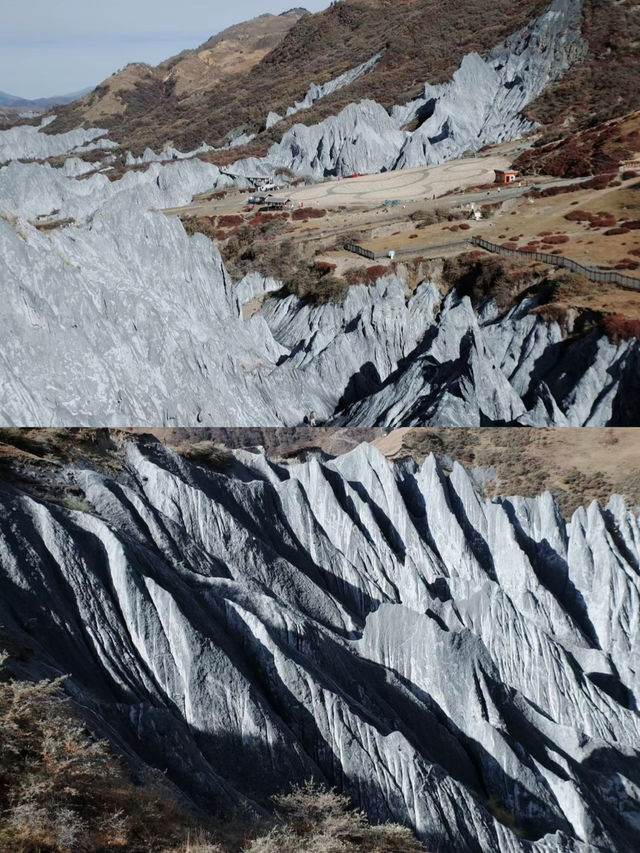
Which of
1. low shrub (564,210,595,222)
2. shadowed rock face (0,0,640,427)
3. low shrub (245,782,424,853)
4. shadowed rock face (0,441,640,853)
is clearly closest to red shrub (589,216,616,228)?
low shrub (564,210,595,222)

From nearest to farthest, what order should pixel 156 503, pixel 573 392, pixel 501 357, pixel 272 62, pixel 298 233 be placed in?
pixel 156 503 → pixel 573 392 → pixel 501 357 → pixel 298 233 → pixel 272 62

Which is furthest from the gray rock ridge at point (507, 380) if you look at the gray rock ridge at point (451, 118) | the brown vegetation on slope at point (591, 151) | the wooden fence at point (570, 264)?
the gray rock ridge at point (451, 118)

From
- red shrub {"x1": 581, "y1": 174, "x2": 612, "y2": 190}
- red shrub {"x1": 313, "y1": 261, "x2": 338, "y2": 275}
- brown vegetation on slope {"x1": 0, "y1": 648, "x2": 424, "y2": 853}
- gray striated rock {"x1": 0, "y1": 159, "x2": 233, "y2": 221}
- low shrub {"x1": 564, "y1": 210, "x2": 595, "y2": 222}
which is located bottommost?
brown vegetation on slope {"x1": 0, "y1": 648, "x2": 424, "y2": 853}

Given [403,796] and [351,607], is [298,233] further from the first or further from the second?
[403,796]

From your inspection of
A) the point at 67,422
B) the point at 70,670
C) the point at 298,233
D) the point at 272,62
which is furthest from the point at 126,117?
the point at 70,670

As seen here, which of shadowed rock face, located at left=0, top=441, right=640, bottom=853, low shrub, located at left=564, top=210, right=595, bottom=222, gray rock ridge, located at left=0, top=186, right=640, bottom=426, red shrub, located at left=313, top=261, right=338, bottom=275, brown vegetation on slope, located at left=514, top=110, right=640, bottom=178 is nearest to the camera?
shadowed rock face, located at left=0, top=441, right=640, bottom=853

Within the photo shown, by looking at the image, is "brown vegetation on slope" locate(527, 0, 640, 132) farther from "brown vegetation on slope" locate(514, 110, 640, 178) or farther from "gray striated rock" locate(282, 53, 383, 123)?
"gray striated rock" locate(282, 53, 383, 123)

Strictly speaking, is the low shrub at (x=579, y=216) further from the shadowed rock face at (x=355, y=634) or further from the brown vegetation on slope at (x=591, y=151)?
the shadowed rock face at (x=355, y=634)

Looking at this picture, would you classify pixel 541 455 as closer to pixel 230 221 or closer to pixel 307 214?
pixel 307 214
